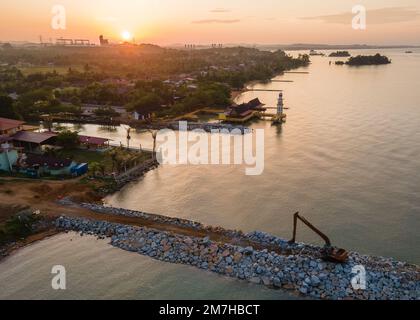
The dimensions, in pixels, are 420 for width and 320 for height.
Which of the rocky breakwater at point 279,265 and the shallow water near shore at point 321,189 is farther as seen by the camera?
the shallow water near shore at point 321,189

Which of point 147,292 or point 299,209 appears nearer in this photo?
point 147,292

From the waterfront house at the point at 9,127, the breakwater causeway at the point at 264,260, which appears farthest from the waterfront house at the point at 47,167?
the waterfront house at the point at 9,127

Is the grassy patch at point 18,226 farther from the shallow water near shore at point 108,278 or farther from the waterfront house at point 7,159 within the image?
the waterfront house at point 7,159

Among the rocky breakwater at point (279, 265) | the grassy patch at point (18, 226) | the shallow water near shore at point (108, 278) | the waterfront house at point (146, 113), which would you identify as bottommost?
the shallow water near shore at point (108, 278)

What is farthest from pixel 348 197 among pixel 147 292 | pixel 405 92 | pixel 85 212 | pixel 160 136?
pixel 405 92

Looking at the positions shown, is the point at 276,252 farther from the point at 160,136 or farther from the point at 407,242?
the point at 160,136

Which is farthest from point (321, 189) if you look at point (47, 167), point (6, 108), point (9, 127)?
point (6, 108)

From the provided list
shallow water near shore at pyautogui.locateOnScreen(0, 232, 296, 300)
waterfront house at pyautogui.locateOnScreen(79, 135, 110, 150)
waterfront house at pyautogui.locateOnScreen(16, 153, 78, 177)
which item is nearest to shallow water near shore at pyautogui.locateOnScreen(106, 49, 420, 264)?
waterfront house at pyautogui.locateOnScreen(16, 153, 78, 177)

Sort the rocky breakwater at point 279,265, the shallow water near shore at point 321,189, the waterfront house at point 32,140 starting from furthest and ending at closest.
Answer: the waterfront house at point 32,140, the shallow water near shore at point 321,189, the rocky breakwater at point 279,265
